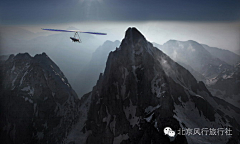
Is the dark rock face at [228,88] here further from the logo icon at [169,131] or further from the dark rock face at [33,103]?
the dark rock face at [33,103]

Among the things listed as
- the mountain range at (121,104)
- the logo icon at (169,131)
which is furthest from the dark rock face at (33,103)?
the logo icon at (169,131)

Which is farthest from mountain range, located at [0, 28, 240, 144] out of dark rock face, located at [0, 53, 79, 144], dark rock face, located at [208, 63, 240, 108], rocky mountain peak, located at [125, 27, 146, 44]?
dark rock face, located at [208, 63, 240, 108]

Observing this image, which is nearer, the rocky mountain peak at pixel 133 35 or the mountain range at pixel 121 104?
the mountain range at pixel 121 104

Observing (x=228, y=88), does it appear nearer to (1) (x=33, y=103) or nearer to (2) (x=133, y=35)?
(2) (x=133, y=35)

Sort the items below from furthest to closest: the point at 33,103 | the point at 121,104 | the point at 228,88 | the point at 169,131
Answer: the point at 228,88 → the point at 33,103 → the point at 121,104 → the point at 169,131

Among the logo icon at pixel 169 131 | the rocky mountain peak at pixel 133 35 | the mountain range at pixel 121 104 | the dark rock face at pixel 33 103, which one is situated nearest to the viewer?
the logo icon at pixel 169 131

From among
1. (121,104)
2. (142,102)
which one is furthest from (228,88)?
(121,104)

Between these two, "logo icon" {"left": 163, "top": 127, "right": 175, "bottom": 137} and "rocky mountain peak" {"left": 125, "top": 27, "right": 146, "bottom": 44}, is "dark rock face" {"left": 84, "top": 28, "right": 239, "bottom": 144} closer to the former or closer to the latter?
"rocky mountain peak" {"left": 125, "top": 27, "right": 146, "bottom": 44}
